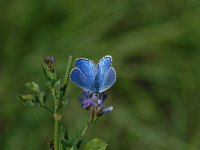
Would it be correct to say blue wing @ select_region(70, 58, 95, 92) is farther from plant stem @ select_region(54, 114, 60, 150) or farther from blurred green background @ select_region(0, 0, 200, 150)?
blurred green background @ select_region(0, 0, 200, 150)

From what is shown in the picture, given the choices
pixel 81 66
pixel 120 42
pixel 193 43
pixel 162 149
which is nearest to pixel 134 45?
pixel 120 42

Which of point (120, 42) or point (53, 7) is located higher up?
point (53, 7)

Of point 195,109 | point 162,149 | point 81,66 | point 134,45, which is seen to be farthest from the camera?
point 134,45

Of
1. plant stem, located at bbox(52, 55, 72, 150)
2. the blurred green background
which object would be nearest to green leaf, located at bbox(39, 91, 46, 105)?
plant stem, located at bbox(52, 55, 72, 150)

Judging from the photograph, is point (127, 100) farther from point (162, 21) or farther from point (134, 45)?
point (162, 21)

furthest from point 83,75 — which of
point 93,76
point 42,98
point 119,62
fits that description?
point 119,62

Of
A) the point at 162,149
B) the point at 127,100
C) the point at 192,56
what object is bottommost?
the point at 162,149
